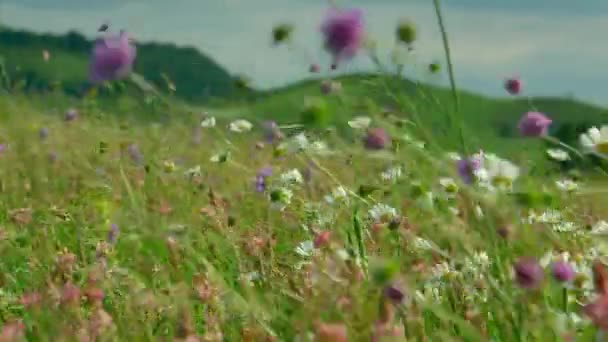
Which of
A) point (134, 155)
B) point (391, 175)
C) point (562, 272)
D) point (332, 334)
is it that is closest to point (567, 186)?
point (391, 175)

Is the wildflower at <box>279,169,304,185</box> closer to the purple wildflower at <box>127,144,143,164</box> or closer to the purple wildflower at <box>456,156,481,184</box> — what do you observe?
the purple wildflower at <box>127,144,143,164</box>

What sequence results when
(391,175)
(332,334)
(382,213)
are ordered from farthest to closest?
(391,175) < (382,213) < (332,334)

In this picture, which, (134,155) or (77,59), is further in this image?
(77,59)

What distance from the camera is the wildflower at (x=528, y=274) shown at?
1.49 metres

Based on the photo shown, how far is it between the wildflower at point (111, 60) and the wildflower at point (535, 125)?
865 millimetres

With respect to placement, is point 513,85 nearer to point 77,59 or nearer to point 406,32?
point 406,32

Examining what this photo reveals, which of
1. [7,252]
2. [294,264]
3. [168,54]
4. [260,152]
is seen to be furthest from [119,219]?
[168,54]

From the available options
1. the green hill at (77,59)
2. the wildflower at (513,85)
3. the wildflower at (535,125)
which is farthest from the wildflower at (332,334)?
the green hill at (77,59)

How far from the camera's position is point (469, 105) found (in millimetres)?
31828

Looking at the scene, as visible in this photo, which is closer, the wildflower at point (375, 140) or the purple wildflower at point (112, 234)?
the wildflower at point (375, 140)

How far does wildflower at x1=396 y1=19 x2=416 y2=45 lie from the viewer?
7.23 feet

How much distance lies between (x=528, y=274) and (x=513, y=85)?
150 cm

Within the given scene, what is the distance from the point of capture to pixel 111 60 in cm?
181

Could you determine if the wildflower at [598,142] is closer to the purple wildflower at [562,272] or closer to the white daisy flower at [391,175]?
the purple wildflower at [562,272]
